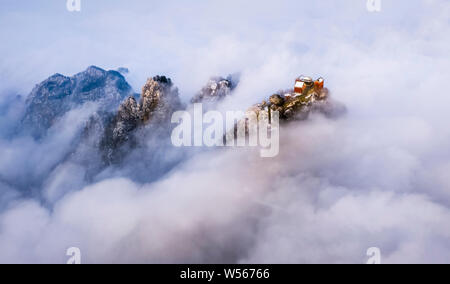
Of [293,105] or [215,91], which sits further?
[215,91]

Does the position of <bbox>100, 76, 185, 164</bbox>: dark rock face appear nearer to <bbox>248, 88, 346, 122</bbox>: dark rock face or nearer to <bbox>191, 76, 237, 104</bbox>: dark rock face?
<bbox>191, 76, 237, 104</bbox>: dark rock face

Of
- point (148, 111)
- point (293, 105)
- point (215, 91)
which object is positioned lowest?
point (293, 105)

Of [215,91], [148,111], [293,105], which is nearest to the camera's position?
[293,105]

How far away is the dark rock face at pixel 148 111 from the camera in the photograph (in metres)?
152

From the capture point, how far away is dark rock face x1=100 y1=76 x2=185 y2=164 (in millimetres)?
152125

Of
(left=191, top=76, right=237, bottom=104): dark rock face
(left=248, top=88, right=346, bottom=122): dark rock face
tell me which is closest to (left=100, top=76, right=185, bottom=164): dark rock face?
(left=191, top=76, right=237, bottom=104): dark rock face

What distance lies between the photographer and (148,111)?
156m

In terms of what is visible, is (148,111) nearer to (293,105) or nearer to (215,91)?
(215,91)

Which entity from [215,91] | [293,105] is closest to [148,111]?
[215,91]

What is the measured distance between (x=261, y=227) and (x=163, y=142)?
96.2 m

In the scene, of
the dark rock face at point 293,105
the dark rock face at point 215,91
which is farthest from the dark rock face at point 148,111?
the dark rock face at point 293,105
